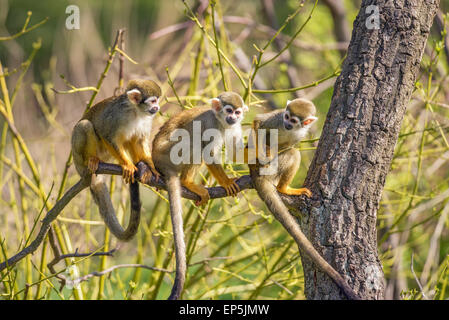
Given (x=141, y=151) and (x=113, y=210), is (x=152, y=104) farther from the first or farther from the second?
(x=113, y=210)

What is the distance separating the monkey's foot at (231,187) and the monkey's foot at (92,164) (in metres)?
0.82

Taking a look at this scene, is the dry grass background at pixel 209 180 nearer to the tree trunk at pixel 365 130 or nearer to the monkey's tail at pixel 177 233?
the monkey's tail at pixel 177 233

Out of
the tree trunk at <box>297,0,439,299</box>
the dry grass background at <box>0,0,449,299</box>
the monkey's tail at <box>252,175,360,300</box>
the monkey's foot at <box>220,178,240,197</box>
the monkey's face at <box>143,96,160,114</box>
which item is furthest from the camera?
the dry grass background at <box>0,0,449,299</box>

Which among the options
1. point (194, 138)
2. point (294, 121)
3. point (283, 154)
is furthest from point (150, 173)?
point (294, 121)

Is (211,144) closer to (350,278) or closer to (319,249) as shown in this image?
(319,249)

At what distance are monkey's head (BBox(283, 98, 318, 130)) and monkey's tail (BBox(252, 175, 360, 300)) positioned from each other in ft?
1.39

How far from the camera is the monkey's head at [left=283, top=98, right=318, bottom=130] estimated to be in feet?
10.8

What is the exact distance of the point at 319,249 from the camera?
2.84 meters

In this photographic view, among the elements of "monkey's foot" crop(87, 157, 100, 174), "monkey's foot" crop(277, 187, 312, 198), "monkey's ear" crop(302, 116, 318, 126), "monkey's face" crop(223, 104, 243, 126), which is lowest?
"monkey's foot" crop(277, 187, 312, 198)

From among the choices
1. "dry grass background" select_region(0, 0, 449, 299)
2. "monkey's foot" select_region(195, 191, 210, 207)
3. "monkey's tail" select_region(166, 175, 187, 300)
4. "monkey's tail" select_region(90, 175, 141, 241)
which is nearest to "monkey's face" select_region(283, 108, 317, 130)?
"dry grass background" select_region(0, 0, 449, 299)

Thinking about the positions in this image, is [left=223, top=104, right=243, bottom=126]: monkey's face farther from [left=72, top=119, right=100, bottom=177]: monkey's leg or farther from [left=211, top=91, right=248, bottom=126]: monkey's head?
[left=72, top=119, right=100, bottom=177]: monkey's leg

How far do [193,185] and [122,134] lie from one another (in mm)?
590

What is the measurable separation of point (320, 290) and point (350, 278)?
0.17 m
